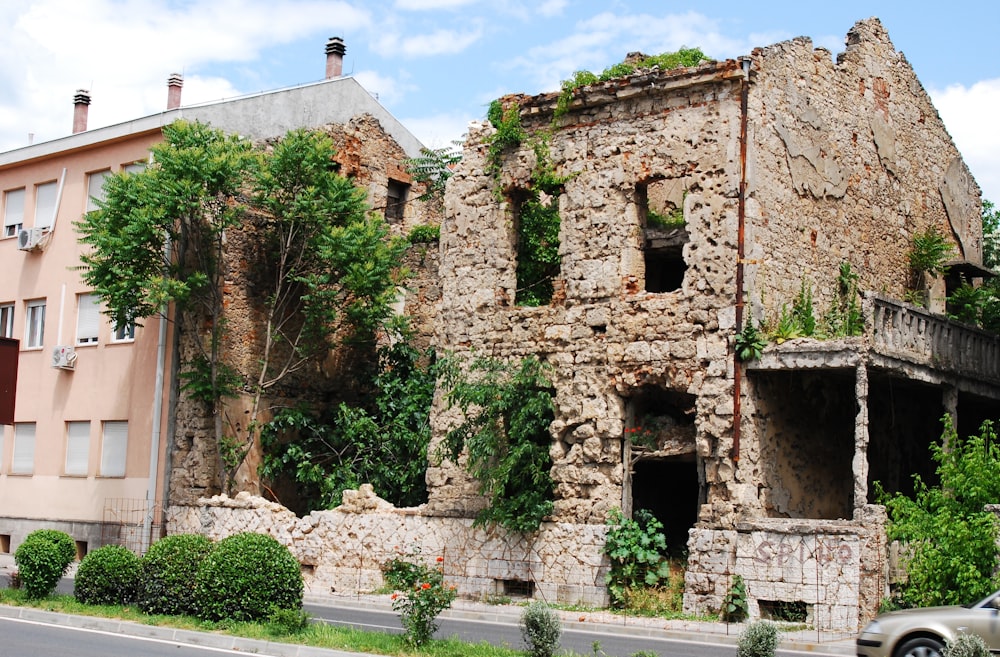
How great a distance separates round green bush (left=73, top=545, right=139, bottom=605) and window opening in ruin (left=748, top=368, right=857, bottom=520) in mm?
9452

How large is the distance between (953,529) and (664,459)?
4901mm

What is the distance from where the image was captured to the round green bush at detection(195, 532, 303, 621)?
14469 millimetres

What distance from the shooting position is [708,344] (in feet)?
62.5

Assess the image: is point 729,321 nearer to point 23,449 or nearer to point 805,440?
point 805,440

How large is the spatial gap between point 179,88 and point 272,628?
19.4m

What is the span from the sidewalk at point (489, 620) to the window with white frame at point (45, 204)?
37.8 feet

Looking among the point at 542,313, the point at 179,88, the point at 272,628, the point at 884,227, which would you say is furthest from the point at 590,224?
the point at 179,88

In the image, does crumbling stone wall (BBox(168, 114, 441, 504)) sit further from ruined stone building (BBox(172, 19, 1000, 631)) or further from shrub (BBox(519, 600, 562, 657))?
shrub (BBox(519, 600, 562, 657))

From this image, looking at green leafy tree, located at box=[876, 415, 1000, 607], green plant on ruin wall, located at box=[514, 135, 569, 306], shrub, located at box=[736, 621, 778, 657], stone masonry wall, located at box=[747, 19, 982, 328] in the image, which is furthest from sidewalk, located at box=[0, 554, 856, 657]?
green plant on ruin wall, located at box=[514, 135, 569, 306]

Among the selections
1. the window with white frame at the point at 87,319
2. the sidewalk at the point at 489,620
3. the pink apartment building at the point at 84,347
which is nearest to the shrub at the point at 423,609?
the sidewalk at the point at 489,620

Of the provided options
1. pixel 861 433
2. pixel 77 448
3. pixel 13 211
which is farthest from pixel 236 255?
pixel 861 433

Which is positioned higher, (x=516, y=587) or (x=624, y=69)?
(x=624, y=69)

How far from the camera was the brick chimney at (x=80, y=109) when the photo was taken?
31469mm

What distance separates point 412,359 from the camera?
1016 inches
